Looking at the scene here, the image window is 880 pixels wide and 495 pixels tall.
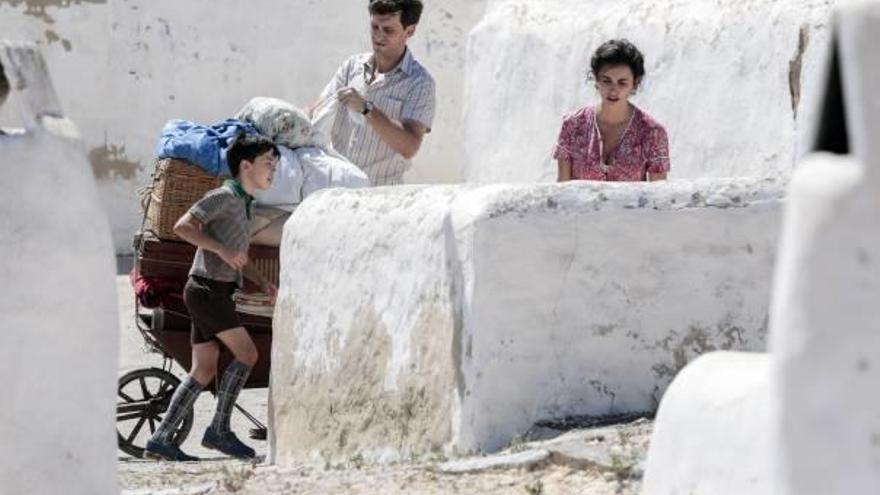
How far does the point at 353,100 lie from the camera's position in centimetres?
777

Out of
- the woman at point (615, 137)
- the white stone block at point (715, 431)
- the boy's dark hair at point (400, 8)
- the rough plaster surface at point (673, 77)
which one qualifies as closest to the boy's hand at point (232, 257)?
the boy's dark hair at point (400, 8)

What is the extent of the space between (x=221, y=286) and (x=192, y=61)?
225 inches

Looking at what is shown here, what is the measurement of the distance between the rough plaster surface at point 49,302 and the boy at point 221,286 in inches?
114

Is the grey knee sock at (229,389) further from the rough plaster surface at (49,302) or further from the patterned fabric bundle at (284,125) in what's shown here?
the rough plaster surface at (49,302)

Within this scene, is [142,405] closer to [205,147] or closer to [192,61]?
[205,147]

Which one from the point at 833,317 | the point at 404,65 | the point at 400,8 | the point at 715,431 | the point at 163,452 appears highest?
the point at 400,8

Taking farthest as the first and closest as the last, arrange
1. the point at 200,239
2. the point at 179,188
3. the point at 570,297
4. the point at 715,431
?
the point at 179,188 < the point at 200,239 < the point at 570,297 < the point at 715,431

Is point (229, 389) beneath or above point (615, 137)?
beneath

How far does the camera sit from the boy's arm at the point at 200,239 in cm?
788

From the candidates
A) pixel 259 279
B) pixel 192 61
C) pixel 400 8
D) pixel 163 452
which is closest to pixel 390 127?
pixel 400 8

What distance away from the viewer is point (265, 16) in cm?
1362

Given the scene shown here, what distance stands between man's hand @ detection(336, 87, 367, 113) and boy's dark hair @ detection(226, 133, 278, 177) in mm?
388

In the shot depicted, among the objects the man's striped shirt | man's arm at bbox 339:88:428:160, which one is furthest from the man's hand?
the man's striped shirt

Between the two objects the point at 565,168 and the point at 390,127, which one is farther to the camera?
the point at 390,127
